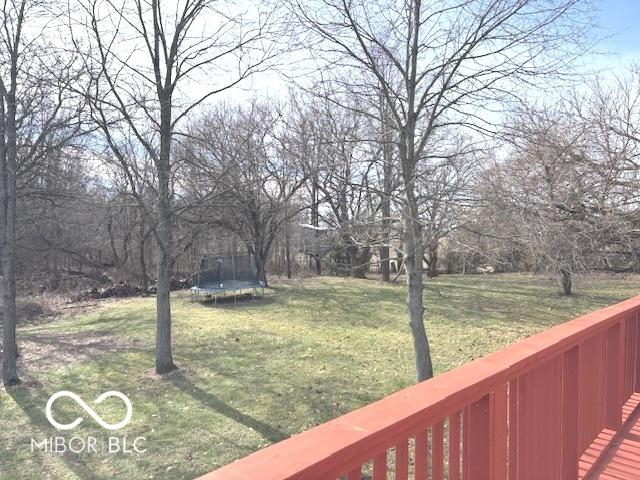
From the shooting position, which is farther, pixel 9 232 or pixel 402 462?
pixel 9 232

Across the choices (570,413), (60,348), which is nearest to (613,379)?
(570,413)

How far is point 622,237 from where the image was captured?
8.51m

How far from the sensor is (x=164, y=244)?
6945 millimetres

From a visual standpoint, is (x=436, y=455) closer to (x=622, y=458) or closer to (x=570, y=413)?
(x=570, y=413)

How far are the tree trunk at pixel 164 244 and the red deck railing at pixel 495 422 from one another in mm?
5636

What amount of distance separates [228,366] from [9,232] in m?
3.72

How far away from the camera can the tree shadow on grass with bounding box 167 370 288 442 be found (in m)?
4.95

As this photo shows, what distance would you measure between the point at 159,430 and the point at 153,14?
17.6ft

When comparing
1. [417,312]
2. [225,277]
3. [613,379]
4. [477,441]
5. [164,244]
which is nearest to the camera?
[477,441]

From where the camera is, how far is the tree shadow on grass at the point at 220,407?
4.95m

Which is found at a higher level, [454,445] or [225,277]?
[454,445]

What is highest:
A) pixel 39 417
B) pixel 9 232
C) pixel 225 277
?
pixel 9 232

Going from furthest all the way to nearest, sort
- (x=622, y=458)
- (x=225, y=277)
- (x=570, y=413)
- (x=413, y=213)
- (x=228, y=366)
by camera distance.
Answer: (x=225, y=277)
(x=228, y=366)
(x=413, y=213)
(x=622, y=458)
(x=570, y=413)

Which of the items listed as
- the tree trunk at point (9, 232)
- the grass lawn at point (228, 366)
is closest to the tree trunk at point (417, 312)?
the grass lawn at point (228, 366)
